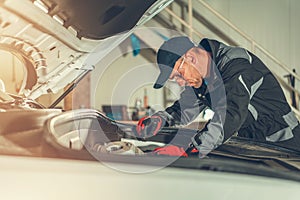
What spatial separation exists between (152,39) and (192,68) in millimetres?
2436

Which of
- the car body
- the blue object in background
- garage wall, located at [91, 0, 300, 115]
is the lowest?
the car body

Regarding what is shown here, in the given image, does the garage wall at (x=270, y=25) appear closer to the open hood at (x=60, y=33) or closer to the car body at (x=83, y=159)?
the open hood at (x=60, y=33)

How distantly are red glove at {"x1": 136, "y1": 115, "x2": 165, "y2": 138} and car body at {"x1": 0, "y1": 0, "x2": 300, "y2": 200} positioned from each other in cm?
34

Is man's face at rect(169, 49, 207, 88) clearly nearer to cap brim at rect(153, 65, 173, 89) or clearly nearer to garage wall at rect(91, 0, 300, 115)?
cap brim at rect(153, 65, 173, 89)

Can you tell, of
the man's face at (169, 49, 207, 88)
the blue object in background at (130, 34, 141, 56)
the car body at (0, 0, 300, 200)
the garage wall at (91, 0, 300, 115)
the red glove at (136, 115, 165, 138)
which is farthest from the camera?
the garage wall at (91, 0, 300, 115)

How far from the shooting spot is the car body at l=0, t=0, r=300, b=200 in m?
0.87

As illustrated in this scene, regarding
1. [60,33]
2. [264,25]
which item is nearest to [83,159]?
[60,33]

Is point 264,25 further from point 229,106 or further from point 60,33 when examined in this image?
point 60,33

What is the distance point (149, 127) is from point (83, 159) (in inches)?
38.2

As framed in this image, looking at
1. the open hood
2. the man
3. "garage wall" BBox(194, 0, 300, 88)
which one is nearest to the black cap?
the man

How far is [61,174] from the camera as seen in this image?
0.86m

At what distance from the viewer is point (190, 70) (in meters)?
1.65

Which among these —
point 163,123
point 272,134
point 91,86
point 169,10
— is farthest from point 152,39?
point 272,134

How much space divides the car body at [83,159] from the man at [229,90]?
16cm
